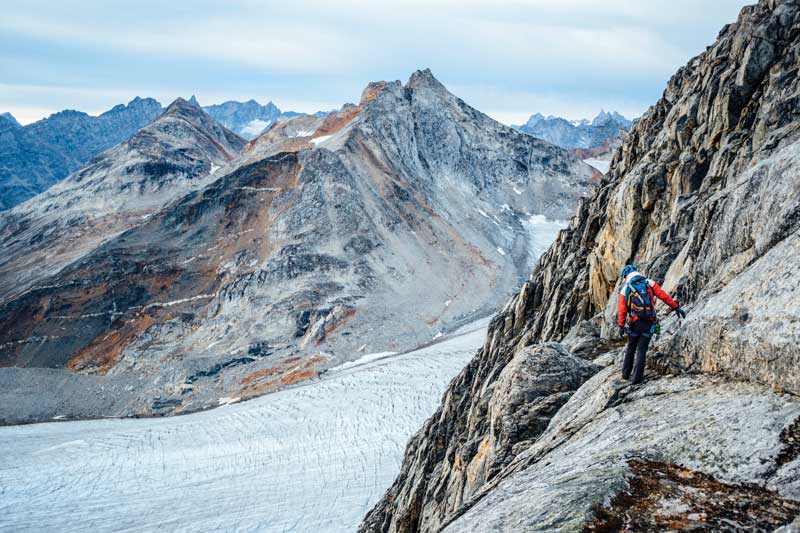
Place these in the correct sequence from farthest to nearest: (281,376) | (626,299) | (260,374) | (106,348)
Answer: (106,348) < (260,374) < (281,376) < (626,299)

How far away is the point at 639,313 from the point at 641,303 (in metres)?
0.19

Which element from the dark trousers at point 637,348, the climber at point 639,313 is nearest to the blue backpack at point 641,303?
the climber at point 639,313

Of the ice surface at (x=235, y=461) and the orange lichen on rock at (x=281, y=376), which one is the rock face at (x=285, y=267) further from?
the ice surface at (x=235, y=461)

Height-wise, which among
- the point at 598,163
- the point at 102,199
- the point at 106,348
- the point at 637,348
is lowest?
the point at 106,348

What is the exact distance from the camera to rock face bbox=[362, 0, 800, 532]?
24.2ft

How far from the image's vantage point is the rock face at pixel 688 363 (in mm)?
7383

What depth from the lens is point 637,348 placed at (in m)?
10.7

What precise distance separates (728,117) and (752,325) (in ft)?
52.0

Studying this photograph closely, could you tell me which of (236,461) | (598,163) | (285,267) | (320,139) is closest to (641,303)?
(236,461)

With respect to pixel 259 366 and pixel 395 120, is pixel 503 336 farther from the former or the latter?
pixel 395 120

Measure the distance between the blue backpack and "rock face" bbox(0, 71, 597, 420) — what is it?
181 feet

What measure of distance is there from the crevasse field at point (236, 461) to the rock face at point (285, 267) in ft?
46.5

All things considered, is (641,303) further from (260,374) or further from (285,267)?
(285,267)

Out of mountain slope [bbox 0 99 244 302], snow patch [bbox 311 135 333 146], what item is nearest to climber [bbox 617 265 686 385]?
mountain slope [bbox 0 99 244 302]
